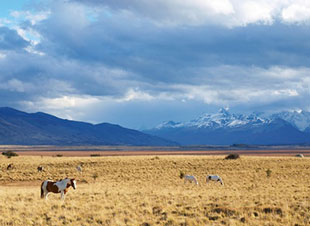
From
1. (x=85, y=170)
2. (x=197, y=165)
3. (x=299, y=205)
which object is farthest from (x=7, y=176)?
(x=299, y=205)

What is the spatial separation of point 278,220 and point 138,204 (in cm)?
769

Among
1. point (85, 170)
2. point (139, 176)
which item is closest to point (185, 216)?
point (139, 176)

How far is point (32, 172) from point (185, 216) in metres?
35.0

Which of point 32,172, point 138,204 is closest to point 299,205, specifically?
point 138,204

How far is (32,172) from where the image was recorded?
4756 centimetres

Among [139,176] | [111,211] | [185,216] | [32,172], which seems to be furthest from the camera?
[32,172]

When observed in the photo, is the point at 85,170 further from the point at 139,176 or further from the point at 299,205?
the point at 299,205

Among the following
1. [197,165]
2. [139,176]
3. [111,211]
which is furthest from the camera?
[197,165]

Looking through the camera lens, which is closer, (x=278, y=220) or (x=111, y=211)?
(x=278, y=220)

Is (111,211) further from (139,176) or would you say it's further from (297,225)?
(139,176)

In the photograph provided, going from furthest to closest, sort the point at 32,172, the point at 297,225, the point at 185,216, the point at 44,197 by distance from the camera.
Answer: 1. the point at 32,172
2. the point at 44,197
3. the point at 185,216
4. the point at 297,225

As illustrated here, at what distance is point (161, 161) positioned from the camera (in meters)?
55.3

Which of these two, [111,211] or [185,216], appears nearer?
[185,216]

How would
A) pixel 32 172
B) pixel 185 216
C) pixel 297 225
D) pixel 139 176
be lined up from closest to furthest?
pixel 297 225, pixel 185 216, pixel 139 176, pixel 32 172
